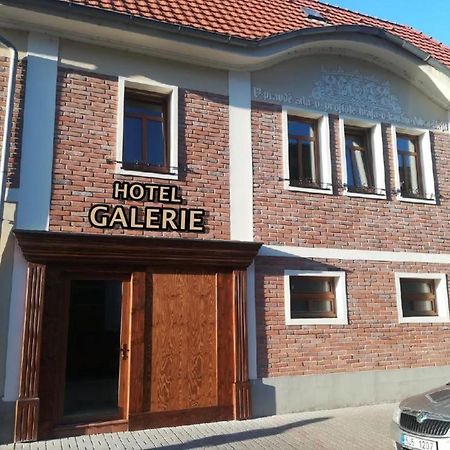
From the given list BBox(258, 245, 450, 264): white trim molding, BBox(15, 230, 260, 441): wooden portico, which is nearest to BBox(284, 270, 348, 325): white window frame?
BBox(258, 245, 450, 264): white trim molding

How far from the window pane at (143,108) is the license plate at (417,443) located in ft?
20.0

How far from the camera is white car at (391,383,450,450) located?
192 inches

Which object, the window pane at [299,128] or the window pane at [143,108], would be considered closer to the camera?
the window pane at [143,108]

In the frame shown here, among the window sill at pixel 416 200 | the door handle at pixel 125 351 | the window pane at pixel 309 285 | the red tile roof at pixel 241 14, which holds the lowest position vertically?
the door handle at pixel 125 351

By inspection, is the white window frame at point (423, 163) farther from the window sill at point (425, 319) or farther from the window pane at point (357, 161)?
the window sill at point (425, 319)

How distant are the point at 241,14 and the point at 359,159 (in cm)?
372

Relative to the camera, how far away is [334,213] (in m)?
9.36

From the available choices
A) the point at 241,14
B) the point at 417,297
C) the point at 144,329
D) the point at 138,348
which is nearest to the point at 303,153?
the point at 241,14

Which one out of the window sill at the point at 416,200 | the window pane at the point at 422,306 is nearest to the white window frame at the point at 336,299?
the window pane at the point at 422,306

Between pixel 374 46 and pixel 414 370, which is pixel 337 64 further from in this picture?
pixel 414 370

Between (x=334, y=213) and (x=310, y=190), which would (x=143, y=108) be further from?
(x=334, y=213)

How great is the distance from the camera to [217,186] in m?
8.52

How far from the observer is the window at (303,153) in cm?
937

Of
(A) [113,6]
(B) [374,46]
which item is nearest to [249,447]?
(A) [113,6]
